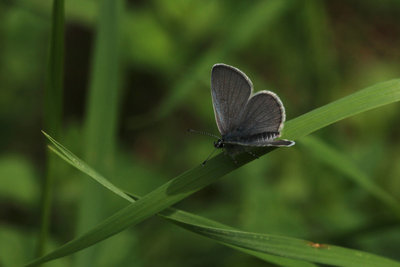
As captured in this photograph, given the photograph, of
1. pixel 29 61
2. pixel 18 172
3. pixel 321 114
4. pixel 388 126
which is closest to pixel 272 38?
pixel 388 126

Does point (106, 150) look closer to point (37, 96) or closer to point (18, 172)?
point (18, 172)

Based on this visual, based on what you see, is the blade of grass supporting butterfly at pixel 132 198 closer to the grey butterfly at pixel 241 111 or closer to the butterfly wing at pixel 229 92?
the grey butterfly at pixel 241 111

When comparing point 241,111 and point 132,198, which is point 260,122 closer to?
point 241,111

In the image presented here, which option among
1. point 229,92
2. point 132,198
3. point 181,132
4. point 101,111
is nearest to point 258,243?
point 132,198

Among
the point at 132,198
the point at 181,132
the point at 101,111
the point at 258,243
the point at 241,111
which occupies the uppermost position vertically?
the point at 181,132

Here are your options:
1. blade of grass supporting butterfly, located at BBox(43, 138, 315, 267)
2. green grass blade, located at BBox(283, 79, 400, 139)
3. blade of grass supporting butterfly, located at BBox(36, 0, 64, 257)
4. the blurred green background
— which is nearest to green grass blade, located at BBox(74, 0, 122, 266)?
the blurred green background

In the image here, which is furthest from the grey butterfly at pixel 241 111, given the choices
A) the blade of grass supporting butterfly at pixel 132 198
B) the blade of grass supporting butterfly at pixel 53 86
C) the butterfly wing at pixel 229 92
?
the blade of grass supporting butterfly at pixel 53 86

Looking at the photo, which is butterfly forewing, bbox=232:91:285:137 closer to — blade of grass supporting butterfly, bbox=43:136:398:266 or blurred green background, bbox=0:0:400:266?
blade of grass supporting butterfly, bbox=43:136:398:266
